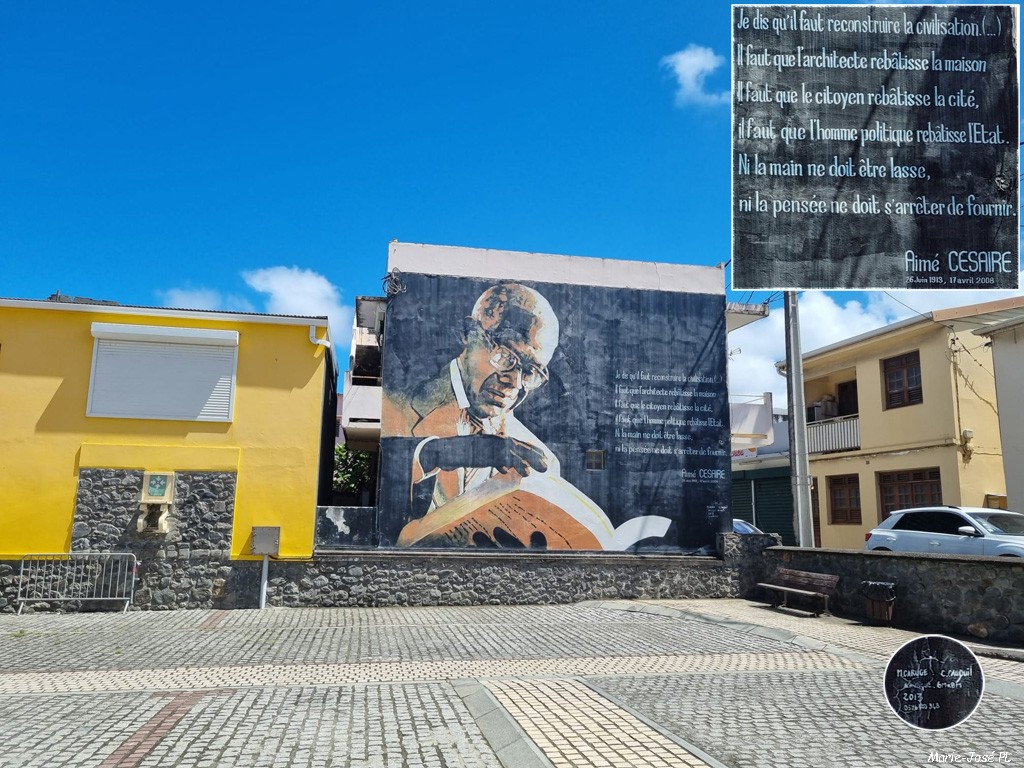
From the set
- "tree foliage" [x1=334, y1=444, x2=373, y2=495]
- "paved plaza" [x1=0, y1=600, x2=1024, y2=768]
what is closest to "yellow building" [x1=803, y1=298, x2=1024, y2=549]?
"paved plaza" [x1=0, y1=600, x2=1024, y2=768]

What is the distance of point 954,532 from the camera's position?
1429 cm

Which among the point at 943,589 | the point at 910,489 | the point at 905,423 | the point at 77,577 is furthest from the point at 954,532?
the point at 77,577

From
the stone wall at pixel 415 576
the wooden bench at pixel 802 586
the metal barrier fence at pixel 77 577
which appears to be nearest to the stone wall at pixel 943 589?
the wooden bench at pixel 802 586

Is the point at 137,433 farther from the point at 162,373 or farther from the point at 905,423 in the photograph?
the point at 905,423

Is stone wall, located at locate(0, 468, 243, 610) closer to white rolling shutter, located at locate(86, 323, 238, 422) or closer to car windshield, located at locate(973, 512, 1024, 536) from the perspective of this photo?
white rolling shutter, located at locate(86, 323, 238, 422)

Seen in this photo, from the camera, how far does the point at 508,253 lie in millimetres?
16141

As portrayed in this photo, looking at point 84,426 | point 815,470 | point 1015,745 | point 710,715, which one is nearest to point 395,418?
point 84,426

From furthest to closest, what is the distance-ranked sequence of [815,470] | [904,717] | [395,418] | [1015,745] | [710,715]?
[815,470]
[395,418]
[710,715]
[1015,745]
[904,717]

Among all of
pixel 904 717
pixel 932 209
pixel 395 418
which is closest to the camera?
pixel 904 717

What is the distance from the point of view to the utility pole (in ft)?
49.1

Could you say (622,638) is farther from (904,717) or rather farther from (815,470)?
(815,470)

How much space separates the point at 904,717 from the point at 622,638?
6.80 metres

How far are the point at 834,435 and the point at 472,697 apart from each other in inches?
860

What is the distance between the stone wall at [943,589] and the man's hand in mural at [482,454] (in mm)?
5438
